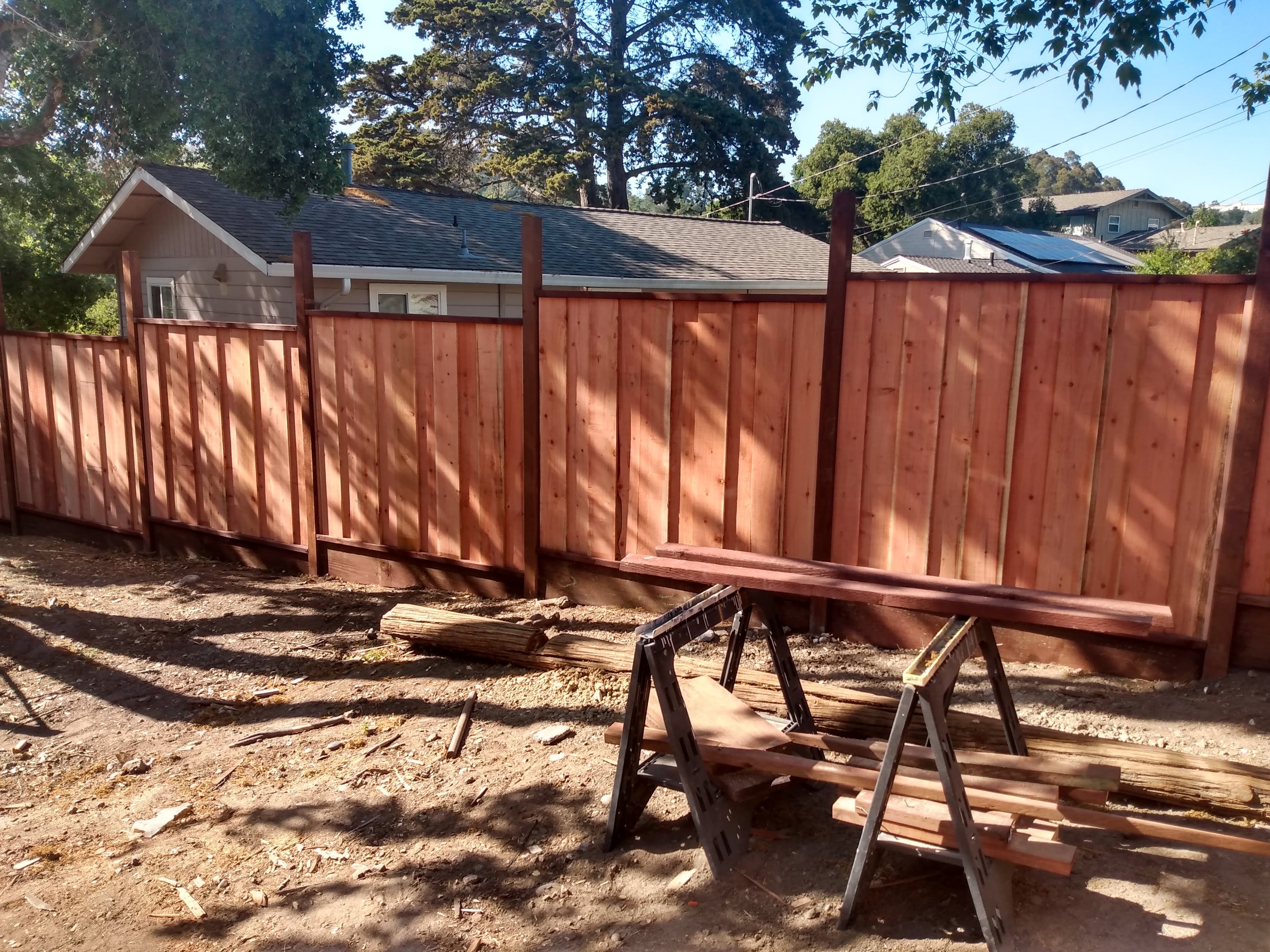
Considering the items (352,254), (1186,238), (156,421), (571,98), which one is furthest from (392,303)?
(1186,238)

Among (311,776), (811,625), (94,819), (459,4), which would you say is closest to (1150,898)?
(811,625)

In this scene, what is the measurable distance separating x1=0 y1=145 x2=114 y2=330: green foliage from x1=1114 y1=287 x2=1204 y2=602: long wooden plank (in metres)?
15.7

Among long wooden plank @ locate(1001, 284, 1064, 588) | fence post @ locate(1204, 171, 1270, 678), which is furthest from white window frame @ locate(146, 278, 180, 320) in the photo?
fence post @ locate(1204, 171, 1270, 678)

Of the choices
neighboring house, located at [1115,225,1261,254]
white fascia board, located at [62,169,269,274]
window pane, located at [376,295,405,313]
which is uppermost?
neighboring house, located at [1115,225,1261,254]

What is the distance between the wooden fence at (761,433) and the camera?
4.73 metres

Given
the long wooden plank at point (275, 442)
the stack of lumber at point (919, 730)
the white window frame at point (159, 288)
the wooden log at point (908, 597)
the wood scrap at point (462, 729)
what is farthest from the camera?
the white window frame at point (159, 288)

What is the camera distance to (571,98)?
32.0m

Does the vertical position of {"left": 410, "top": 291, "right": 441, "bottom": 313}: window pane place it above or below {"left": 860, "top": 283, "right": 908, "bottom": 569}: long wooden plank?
above

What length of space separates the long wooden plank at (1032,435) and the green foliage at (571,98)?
2772 centimetres

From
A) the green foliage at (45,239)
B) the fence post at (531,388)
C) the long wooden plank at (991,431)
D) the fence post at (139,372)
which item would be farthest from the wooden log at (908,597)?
the green foliage at (45,239)

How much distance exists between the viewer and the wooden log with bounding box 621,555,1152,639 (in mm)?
3221

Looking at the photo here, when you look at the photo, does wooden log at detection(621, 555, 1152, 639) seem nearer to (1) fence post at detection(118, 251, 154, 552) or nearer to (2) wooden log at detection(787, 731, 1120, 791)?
(2) wooden log at detection(787, 731, 1120, 791)

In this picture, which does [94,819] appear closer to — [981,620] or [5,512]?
[981,620]

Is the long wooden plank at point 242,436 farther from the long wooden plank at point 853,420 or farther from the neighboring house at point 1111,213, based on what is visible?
the neighboring house at point 1111,213
